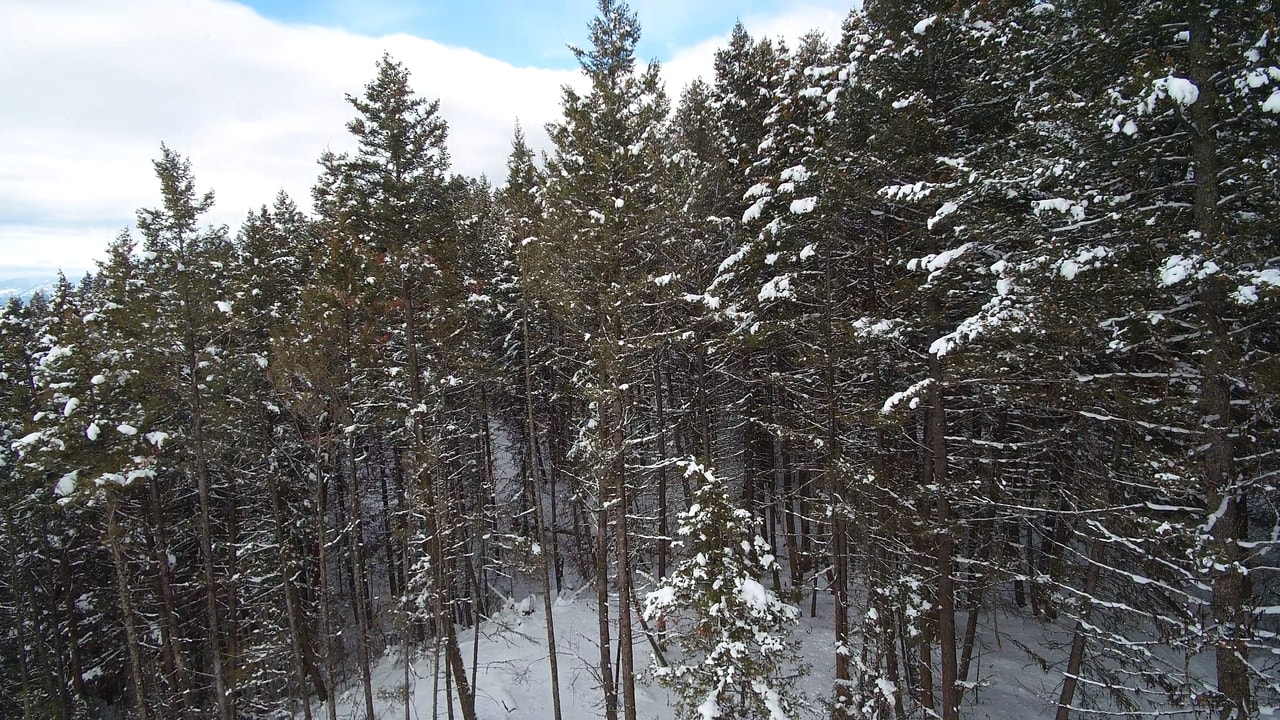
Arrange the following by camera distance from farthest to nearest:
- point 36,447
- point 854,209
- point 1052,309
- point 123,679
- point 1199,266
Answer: point 123,679 < point 36,447 < point 854,209 < point 1052,309 < point 1199,266

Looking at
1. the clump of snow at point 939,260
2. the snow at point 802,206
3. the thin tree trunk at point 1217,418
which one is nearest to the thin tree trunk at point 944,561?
the clump of snow at point 939,260

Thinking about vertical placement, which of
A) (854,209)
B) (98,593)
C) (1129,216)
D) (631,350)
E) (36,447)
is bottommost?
(98,593)

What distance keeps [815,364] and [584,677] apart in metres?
12.1

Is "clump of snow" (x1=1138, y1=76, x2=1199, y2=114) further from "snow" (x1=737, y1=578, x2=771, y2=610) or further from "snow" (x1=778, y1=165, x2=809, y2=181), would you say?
"snow" (x1=737, y1=578, x2=771, y2=610)

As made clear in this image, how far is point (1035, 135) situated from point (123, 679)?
34.8 m

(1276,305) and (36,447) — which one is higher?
(1276,305)

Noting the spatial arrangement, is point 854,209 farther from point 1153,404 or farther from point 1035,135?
point 1153,404

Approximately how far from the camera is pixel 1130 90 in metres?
6.40

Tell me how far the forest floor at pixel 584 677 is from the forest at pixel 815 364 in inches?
7.6

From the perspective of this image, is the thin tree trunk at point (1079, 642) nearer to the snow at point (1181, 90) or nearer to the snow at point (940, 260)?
the snow at point (940, 260)

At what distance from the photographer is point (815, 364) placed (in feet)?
37.5

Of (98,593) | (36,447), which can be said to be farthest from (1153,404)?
(98,593)

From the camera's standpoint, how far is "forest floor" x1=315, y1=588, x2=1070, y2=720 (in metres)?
13.2

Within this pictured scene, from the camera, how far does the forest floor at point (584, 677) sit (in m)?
13.2
